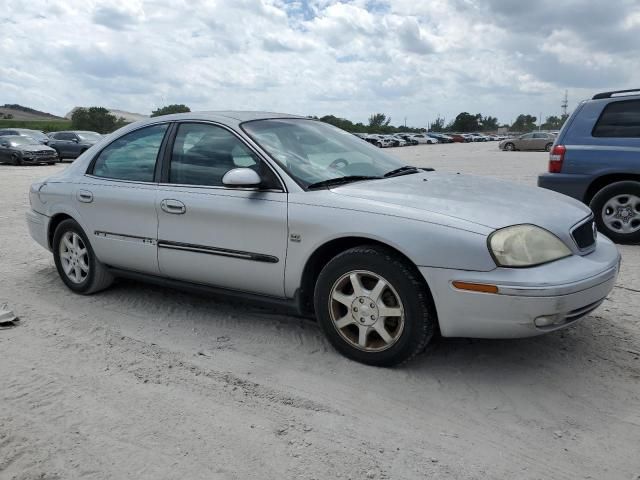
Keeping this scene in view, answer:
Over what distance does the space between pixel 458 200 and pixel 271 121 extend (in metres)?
1.61

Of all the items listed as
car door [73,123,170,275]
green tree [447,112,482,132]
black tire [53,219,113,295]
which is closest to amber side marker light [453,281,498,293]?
car door [73,123,170,275]

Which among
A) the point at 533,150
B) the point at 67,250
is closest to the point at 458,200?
the point at 67,250

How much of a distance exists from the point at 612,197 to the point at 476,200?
4.21 m

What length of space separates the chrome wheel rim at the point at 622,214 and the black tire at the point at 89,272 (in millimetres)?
5582

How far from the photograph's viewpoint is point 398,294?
10.6ft

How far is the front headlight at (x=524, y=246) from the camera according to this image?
3016 millimetres

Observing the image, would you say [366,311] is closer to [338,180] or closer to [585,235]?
[338,180]

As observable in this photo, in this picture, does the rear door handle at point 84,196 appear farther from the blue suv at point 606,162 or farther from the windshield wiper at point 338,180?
the blue suv at point 606,162

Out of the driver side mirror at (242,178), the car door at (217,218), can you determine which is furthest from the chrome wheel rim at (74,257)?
the driver side mirror at (242,178)

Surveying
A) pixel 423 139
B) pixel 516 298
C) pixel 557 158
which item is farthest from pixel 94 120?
pixel 516 298

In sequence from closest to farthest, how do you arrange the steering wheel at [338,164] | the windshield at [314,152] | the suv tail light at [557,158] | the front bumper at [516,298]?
the front bumper at [516,298] < the windshield at [314,152] < the steering wheel at [338,164] < the suv tail light at [557,158]

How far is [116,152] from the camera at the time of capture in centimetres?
475

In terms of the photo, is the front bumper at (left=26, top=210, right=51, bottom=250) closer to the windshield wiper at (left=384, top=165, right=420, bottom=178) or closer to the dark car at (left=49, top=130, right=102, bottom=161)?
the windshield wiper at (left=384, top=165, right=420, bottom=178)

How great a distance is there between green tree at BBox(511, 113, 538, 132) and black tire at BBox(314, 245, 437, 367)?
13155 centimetres
